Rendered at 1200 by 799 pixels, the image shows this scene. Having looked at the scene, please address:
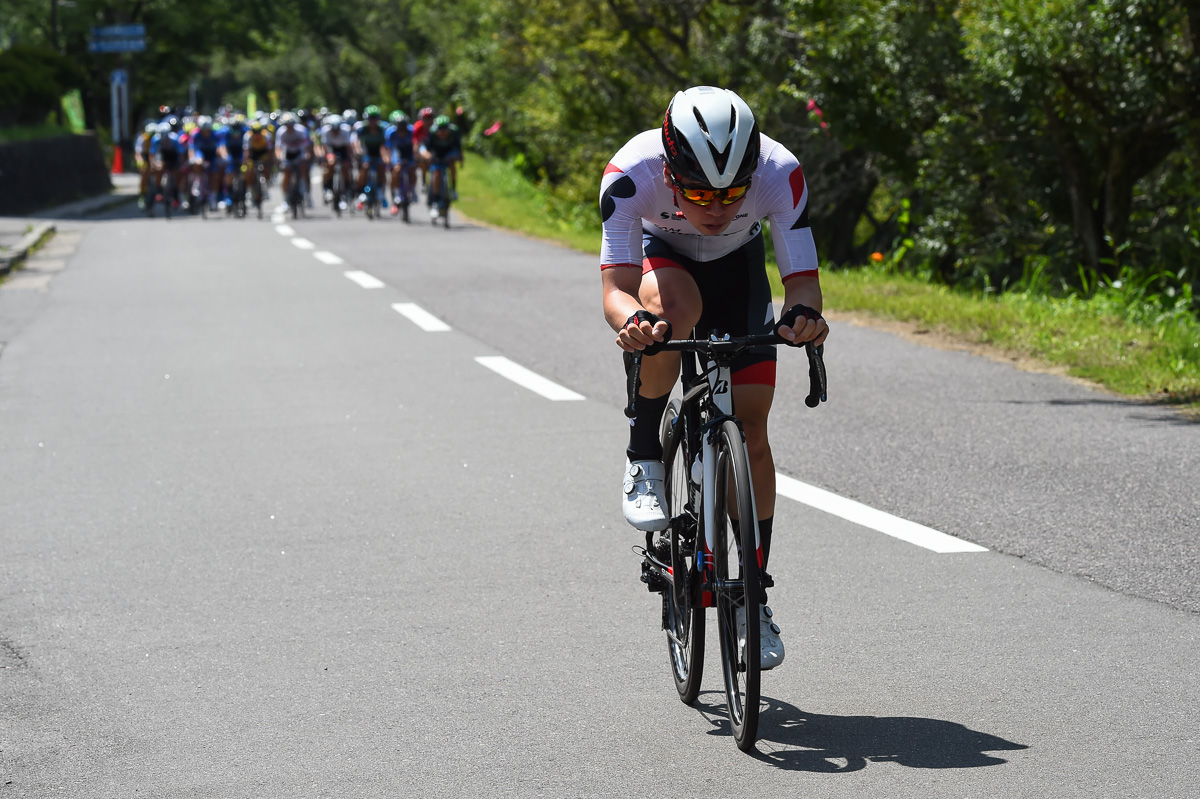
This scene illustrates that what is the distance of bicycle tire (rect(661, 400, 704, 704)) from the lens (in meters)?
4.10

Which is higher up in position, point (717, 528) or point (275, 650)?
point (717, 528)

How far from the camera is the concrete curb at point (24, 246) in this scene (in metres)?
18.3

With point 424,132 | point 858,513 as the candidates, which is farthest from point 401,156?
point 858,513

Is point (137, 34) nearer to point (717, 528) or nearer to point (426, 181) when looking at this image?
point (426, 181)

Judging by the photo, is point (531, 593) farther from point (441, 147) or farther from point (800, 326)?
point (441, 147)

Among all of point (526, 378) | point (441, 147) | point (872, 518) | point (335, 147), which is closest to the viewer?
point (872, 518)

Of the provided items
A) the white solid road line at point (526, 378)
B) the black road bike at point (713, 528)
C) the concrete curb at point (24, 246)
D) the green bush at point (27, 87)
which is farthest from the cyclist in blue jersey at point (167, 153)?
the black road bike at point (713, 528)

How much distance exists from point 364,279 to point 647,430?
12.3 meters

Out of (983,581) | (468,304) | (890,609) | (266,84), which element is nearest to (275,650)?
(890,609)

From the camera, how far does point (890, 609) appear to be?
506cm

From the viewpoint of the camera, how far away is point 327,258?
61.6ft

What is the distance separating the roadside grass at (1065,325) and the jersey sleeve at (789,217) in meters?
5.17

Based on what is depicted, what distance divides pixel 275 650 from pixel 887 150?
12751mm

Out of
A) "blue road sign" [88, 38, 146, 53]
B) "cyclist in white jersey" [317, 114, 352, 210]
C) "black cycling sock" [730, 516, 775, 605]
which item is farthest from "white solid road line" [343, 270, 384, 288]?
"blue road sign" [88, 38, 146, 53]
